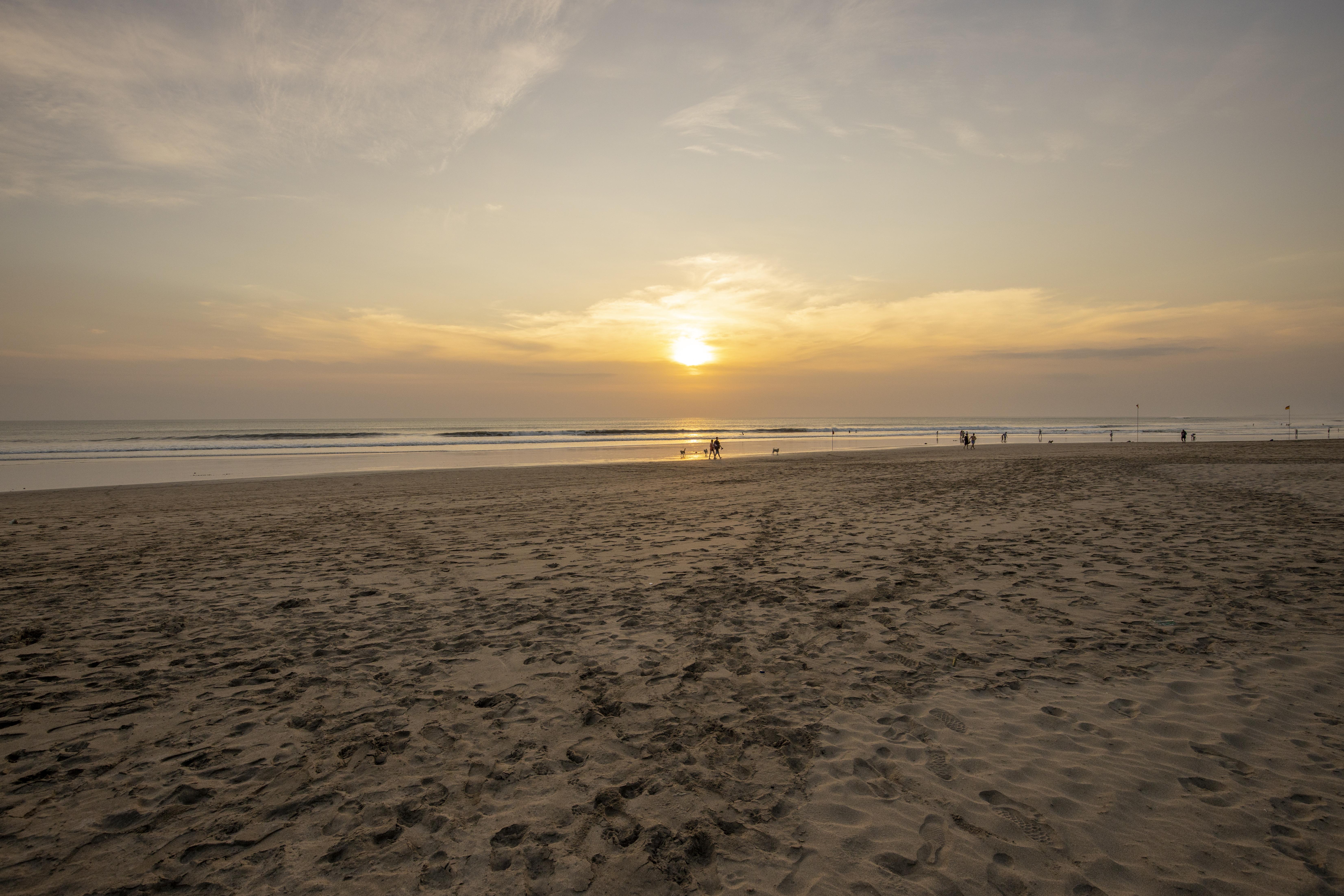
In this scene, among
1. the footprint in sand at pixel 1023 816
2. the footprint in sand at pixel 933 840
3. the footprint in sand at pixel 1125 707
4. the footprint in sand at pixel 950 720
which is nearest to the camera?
the footprint in sand at pixel 933 840

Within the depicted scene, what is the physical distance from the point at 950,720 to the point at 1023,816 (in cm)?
111

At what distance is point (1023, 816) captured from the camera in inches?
135

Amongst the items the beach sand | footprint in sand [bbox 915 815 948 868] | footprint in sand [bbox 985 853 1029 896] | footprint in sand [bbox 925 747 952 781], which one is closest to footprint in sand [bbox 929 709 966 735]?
the beach sand

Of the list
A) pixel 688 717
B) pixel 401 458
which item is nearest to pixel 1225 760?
pixel 688 717

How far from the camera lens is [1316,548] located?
29.8 feet

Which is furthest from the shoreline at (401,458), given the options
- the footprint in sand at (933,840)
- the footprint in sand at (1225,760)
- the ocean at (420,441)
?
the footprint in sand at (1225,760)

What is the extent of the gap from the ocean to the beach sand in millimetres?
22646

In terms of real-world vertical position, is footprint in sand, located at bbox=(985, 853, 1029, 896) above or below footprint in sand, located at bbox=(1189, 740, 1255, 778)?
below

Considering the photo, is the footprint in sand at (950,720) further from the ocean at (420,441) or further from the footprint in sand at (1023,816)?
the ocean at (420,441)

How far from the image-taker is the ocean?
3027 cm

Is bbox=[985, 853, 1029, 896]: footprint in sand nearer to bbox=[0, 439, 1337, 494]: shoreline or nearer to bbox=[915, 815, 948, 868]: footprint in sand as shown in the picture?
bbox=[915, 815, 948, 868]: footprint in sand

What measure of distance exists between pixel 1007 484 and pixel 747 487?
7.98m

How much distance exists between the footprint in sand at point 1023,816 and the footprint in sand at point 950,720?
728 millimetres

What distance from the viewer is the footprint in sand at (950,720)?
4406 mm
